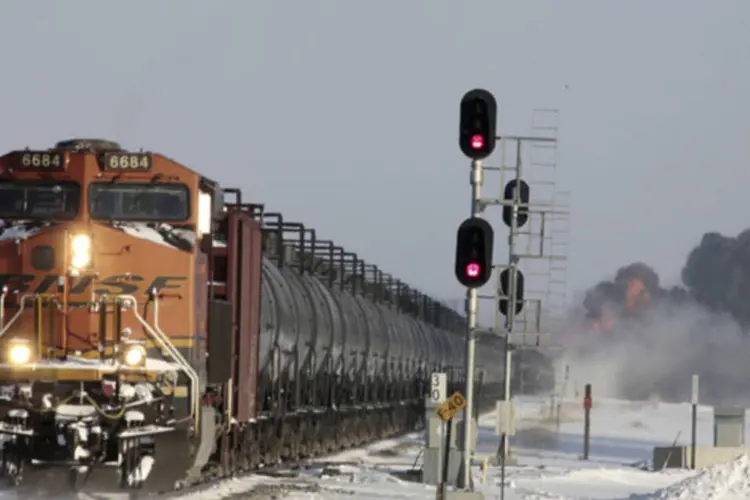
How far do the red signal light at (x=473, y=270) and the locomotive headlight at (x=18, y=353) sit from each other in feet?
20.3

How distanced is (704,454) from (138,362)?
2758cm

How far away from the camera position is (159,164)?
2361cm

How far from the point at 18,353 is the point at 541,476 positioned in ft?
64.6

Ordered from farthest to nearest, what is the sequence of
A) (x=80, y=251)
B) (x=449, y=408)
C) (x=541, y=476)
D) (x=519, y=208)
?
(x=541, y=476) → (x=519, y=208) → (x=449, y=408) → (x=80, y=251)

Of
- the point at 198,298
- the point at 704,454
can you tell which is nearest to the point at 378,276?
the point at 704,454

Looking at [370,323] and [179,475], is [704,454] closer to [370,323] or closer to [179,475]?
[370,323]

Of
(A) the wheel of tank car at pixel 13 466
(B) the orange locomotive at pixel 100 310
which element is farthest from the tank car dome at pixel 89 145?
(A) the wheel of tank car at pixel 13 466

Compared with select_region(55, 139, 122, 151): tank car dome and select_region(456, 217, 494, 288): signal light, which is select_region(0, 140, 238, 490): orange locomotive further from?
select_region(456, 217, 494, 288): signal light

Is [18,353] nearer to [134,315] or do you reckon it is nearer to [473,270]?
[134,315]

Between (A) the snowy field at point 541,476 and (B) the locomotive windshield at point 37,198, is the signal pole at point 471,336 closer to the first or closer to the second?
(A) the snowy field at point 541,476

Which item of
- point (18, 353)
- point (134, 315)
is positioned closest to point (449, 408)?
point (134, 315)

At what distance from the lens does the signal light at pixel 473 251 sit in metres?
23.2

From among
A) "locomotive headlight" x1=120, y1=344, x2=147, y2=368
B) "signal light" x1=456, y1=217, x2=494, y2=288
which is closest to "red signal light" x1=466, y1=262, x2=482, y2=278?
"signal light" x1=456, y1=217, x2=494, y2=288

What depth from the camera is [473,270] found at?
23281 mm
